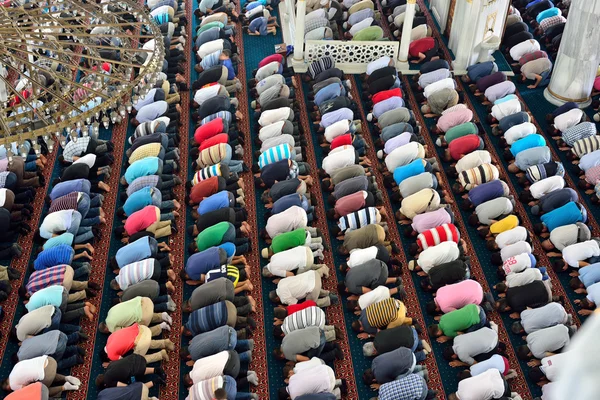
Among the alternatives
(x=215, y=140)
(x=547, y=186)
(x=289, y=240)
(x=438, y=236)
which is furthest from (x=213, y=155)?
(x=547, y=186)

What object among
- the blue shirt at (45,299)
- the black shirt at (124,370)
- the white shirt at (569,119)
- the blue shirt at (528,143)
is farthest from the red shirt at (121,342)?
the white shirt at (569,119)

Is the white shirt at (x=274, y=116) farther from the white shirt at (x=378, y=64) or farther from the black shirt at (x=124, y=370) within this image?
the black shirt at (x=124, y=370)

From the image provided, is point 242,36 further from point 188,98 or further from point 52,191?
point 52,191

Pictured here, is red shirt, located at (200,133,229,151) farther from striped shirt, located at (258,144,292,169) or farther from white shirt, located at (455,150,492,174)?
white shirt, located at (455,150,492,174)

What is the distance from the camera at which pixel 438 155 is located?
29.2 feet

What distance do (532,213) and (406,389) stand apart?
9.34 ft

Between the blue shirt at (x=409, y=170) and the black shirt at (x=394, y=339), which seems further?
the blue shirt at (x=409, y=170)

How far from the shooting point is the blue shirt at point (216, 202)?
7.75 meters

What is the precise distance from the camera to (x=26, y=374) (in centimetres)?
609

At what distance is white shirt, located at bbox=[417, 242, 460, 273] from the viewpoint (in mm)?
7066

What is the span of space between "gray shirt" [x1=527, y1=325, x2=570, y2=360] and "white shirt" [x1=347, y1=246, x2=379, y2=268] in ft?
5.07

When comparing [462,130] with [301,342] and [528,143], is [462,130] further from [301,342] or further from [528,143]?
[301,342]

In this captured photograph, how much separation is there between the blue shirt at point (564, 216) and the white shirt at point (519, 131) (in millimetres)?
1287

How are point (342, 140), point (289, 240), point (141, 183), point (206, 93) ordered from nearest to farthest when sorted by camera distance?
point (289, 240)
point (141, 183)
point (342, 140)
point (206, 93)
